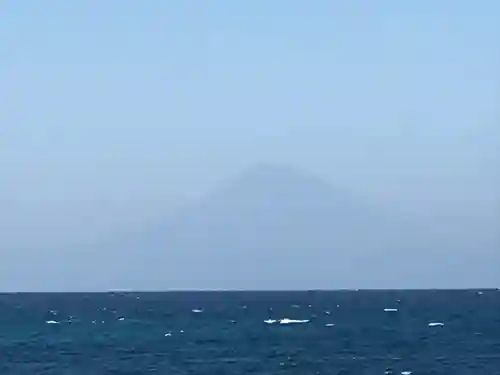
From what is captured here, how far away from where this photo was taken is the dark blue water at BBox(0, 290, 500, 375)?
8462 cm

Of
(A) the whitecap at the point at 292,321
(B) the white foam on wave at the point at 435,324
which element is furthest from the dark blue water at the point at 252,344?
(A) the whitecap at the point at 292,321

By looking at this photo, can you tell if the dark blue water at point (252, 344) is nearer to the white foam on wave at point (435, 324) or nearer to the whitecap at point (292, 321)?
the white foam on wave at point (435, 324)

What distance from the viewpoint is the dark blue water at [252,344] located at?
278 ft

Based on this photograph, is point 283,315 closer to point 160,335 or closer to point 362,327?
point 362,327

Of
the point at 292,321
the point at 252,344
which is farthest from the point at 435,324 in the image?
the point at 252,344

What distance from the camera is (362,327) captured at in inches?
5162

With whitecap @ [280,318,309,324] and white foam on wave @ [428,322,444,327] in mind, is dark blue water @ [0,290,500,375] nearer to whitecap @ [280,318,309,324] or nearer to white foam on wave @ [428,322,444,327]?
white foam on wave @ [428,322,444,327]

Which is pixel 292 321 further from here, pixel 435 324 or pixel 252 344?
pixel 252 344

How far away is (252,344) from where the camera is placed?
351ft

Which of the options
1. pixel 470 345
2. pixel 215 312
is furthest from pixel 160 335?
pixel 215 312

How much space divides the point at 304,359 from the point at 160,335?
3316cm

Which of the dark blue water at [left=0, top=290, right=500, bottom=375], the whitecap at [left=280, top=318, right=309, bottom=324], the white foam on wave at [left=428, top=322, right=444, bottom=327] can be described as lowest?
the dark blue water at [left=0, top=290, right=500, bottom=375]

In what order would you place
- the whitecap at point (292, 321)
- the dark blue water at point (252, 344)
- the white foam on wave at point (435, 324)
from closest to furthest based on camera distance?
the dark blue water at point (252, 344), the white foam on wave at point (435, 324), the whitecap at point (292, 321)

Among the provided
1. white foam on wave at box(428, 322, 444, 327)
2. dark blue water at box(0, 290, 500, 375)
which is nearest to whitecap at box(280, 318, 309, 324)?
dark blue water at box(0, 290, 500, 375)
